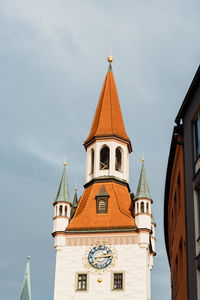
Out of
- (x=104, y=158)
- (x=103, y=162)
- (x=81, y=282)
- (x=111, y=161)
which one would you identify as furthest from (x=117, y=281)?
(x=104, y=158)

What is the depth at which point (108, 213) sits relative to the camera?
180ft

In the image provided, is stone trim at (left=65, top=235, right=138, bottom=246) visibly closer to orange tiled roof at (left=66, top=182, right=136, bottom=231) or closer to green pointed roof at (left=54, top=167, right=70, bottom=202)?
orange tiled roof at (left=66, top=182, right=136, bottom=231)

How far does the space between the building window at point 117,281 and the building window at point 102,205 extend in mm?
6069

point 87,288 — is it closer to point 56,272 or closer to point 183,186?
point 56,272

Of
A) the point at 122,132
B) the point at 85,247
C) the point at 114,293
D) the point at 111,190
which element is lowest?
the point at 114,293

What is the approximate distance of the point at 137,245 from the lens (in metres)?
52.4

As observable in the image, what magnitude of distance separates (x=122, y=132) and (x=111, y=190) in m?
7.46

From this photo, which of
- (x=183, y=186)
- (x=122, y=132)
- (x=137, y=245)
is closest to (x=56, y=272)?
(x=137, y=245)

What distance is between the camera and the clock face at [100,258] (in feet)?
169

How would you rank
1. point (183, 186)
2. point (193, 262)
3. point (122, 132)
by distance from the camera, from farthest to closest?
point (122, 132)
point (183, 186)
point (193, 262)

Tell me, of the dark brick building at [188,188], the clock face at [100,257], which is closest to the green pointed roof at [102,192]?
→ the clock face at [100,257]

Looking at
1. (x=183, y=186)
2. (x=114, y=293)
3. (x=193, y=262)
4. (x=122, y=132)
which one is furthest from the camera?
(x=122, y=132)

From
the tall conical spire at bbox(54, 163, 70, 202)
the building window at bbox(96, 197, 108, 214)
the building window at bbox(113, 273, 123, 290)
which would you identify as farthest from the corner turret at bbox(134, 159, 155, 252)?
the tall conical spire at bbox(54, 163, 70, 202)

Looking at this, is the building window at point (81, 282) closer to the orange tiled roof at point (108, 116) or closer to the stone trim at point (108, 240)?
the stone trim at point (108, 240)
